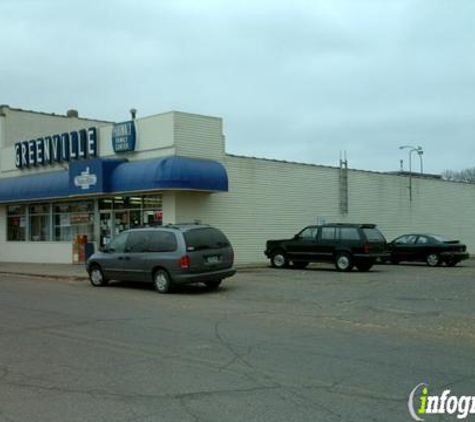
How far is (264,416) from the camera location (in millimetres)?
5855

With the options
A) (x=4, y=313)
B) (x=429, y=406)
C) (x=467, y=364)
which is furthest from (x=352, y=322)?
(x=4, y=313)

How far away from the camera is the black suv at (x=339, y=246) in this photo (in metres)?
23.8

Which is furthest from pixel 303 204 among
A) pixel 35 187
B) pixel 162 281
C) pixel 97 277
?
pixel 162 281

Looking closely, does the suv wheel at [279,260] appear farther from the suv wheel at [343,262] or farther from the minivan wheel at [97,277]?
the minivan wheel at [97,277]

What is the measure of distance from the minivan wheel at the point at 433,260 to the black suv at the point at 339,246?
427cm

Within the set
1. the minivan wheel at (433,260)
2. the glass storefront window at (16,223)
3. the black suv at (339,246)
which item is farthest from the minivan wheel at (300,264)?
the glass storefront window at (16,223)

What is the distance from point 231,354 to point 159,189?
624 inches

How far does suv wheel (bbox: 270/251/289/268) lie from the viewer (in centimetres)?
2567

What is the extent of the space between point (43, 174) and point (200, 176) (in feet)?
31.8

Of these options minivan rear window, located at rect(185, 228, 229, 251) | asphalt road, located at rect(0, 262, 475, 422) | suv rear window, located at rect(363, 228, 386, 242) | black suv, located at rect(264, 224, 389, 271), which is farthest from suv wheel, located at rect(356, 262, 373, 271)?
minivan rear window, located at rect(185, 228, 229, 251)

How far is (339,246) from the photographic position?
2412 cm

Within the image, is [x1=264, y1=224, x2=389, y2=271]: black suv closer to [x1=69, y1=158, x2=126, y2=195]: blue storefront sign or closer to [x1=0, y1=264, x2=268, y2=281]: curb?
[x1=0, y1=264, x2=268, y2=281]: curb

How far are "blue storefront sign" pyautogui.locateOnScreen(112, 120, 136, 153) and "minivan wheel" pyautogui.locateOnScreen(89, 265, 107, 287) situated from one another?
26.9 ft
